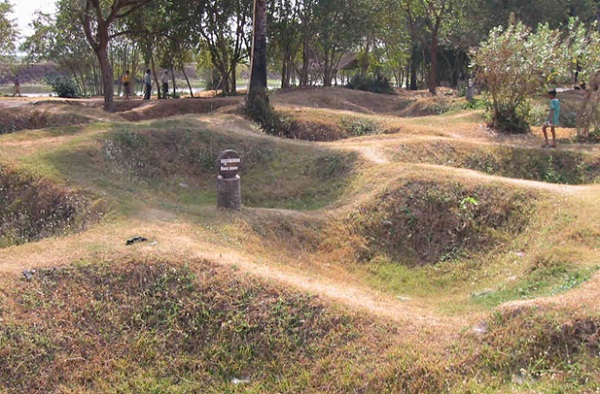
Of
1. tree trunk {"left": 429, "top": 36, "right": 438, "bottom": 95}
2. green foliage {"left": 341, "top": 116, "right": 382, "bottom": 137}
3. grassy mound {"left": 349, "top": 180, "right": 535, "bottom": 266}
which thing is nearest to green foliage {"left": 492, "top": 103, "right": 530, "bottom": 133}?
green foliage {"left": 341, "top": 116, "right": 382, "bottom": 137}

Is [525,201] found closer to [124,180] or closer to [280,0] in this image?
[124,180]

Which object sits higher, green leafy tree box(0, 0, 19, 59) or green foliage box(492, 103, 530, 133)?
green leafy tree box(0, 0, 19, 59)

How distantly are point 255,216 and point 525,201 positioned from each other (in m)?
4.64

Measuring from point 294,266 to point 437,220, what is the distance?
2971mm

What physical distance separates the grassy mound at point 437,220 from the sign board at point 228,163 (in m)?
2.24

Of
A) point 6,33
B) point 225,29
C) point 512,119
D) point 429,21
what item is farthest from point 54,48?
point 512,119

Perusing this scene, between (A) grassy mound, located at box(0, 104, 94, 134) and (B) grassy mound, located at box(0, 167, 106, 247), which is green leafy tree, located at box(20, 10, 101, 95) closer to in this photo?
(A) grassy mound, located at box(0, 104, 94, 134)

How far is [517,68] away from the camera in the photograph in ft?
50.6

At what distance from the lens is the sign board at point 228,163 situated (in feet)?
30.1

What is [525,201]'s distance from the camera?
379 inches

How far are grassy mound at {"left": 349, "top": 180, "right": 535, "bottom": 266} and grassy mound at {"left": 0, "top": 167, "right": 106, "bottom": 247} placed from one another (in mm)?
4482

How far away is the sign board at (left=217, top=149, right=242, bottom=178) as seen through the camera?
9.19 metres

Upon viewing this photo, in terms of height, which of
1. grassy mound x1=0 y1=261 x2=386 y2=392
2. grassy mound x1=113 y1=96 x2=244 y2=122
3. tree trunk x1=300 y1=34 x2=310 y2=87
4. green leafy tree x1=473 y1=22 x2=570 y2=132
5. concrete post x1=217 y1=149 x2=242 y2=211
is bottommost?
grassy mound x1=0 y1=261 x2=386 y2=392

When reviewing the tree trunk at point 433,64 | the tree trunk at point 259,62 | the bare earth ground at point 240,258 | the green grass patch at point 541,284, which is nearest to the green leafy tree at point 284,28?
the tree trunk at point 433,64
